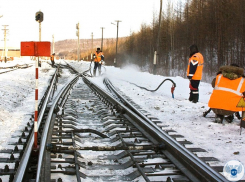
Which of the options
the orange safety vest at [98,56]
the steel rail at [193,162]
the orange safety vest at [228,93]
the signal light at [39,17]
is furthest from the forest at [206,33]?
the steel rail at [193,162]

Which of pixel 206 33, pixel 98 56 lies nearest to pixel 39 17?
pixel 98 56

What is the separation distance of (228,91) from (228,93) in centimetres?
5

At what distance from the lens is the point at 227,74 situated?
743 cm

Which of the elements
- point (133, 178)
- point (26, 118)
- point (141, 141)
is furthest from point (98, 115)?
point (133, 178)

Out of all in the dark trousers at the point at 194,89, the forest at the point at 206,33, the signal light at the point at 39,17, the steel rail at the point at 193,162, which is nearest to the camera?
the steel rail at the point at 193,162

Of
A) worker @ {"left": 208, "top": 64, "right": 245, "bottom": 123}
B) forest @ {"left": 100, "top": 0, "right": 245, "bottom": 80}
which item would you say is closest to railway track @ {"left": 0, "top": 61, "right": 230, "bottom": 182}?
worker @ {"left": 208, "top": 64, "right": 245, "bottom": 123}

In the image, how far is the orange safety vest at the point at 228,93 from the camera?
24.0ft

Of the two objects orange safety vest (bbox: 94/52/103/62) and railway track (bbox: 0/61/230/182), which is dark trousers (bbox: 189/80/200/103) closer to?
railway track (bbox: 0/61/230/182)

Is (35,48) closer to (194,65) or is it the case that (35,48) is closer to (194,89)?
(194,65)

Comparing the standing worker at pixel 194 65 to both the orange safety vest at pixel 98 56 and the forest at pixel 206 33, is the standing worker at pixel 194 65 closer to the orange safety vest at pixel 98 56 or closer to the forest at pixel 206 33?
the orange safety vest at pixel 98 56

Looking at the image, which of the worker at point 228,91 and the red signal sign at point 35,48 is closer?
the red signal sign at point 35,48

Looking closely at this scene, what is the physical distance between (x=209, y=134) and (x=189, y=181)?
288 centimetres

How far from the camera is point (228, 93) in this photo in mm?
7418

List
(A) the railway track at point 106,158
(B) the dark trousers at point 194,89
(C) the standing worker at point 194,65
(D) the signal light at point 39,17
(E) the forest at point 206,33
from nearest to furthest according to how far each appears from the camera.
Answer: (A) the railway track at point 106,158
(D) the signal light at point 39,17
(C) the standing worker at point 194,65
(B) the dark trousers at point 194,89
(E) the forest at point 206,33
